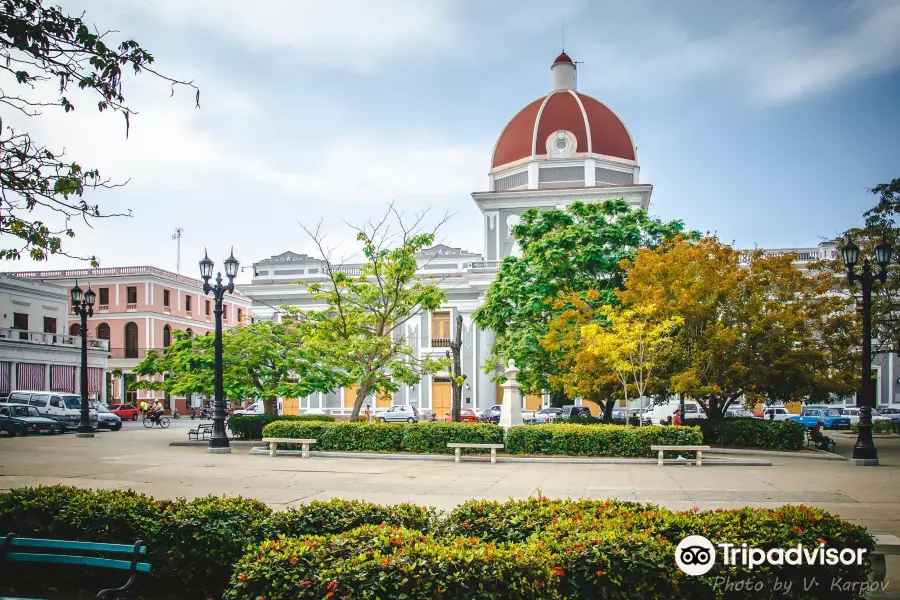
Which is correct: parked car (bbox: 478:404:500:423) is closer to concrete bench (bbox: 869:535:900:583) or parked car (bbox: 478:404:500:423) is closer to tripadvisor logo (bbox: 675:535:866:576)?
concrete bench (bbox: 869:535:900:583)

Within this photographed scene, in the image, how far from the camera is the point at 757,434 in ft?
81.4

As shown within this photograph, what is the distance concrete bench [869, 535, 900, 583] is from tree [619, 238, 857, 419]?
15725 mm

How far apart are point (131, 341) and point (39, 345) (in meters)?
15.3

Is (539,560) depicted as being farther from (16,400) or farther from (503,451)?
(16,400)

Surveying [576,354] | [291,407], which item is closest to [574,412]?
[576,354]

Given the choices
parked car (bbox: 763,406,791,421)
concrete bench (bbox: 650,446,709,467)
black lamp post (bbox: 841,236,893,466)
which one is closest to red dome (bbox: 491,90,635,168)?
parked car (bbox: 763,406,791,421)

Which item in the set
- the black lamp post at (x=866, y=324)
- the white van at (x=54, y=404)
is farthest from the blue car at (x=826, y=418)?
the white van at (x=54, y=404)

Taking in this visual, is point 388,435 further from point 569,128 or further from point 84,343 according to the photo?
point 569,128

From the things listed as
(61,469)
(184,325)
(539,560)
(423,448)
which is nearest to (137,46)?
(539,560)

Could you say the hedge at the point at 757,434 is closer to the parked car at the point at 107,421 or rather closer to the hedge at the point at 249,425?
the hedge at the point at 249,425

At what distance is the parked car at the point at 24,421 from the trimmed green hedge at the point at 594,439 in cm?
2142

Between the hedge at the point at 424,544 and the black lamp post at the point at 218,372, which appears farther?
the black lamp post at the point at 218,372

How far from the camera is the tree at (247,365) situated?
2741cm

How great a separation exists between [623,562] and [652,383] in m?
20.9
